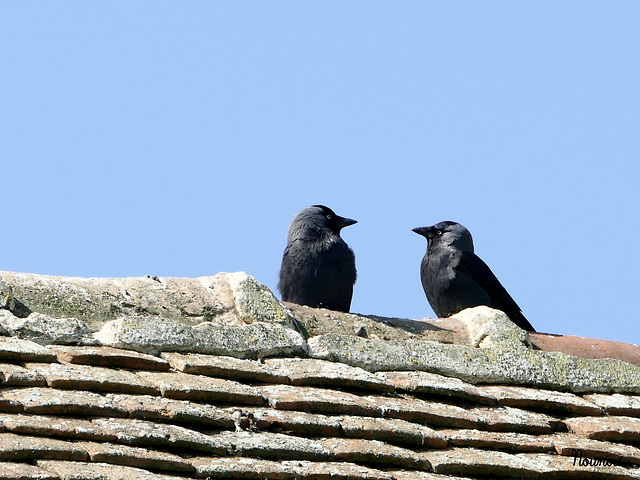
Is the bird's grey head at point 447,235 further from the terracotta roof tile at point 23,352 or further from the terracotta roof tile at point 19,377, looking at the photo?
the terracotta roof tile at point 19,377

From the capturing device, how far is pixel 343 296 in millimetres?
7422

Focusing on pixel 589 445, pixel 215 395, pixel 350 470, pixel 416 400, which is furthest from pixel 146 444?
pixel 589 445

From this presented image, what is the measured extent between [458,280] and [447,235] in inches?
25.7

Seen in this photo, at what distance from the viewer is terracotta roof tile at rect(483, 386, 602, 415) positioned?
4.06 m

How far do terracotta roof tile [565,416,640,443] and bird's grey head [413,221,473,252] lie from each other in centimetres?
426

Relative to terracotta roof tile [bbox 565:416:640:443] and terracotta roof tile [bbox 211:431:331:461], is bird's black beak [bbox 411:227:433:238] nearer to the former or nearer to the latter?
terracotta roof tile [bbox 565:416:640:443]

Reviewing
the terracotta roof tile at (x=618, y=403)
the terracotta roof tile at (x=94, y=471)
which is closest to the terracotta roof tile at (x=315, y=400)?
the terracotta roof tile at (x=94, y=471)

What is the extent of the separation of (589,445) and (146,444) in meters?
1.84

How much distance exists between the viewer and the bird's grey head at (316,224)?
7747 millimetres

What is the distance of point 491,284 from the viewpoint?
309 inches

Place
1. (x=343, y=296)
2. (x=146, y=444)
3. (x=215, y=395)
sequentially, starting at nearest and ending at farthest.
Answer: (x=146, y=444) → (x=215, y=395) → (x=343, y=296)

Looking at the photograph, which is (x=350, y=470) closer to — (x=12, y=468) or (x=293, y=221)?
(x=12, y=468)

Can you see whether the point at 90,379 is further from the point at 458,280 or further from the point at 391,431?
the point at 458,280

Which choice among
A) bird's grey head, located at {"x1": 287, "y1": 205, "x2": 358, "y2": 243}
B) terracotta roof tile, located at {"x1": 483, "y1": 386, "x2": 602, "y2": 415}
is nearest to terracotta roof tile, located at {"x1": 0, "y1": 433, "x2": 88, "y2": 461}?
terracotta roof tile, located at {"x1": 483, "y1": 386, "x2": 602, "y2": 415}
